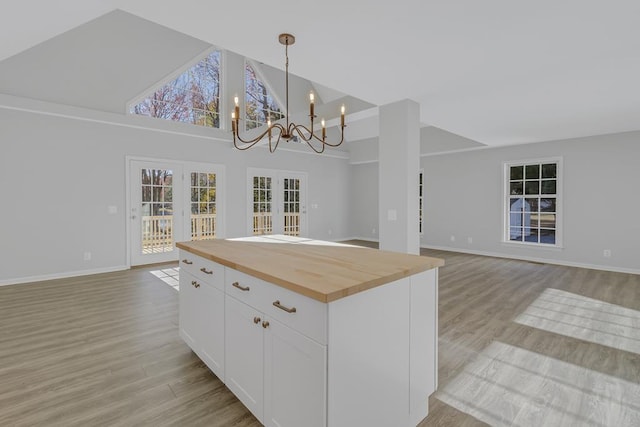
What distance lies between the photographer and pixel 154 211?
568cm

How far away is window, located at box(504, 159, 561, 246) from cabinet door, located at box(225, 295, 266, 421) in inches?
255

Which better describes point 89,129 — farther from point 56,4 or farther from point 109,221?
point 56,4

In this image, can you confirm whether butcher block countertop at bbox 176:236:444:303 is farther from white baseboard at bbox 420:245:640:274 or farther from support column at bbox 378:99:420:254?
white baseboard at bbox 420:245:640:274

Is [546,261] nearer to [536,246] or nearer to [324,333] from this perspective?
[536,246]

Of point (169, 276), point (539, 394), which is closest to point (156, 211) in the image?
point (169, 276)

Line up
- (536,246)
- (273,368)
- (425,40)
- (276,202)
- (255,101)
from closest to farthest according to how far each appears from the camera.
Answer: (273,368), (425,40), (536,246), (255,101), (276,202)

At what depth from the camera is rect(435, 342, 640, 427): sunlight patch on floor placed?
5.63 feet

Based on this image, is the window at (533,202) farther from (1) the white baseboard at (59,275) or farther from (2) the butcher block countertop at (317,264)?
(1) the white baseboard at (59,275)

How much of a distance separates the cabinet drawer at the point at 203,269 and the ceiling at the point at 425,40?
5.26 ft

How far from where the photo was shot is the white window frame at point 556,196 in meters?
5.86

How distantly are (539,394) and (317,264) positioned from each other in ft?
5.35

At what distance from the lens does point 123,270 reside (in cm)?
523

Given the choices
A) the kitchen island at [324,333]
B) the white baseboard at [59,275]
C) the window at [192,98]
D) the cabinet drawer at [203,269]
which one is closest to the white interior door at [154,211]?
the white baseboard at [59,275]

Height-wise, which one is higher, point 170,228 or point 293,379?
point 170,228
